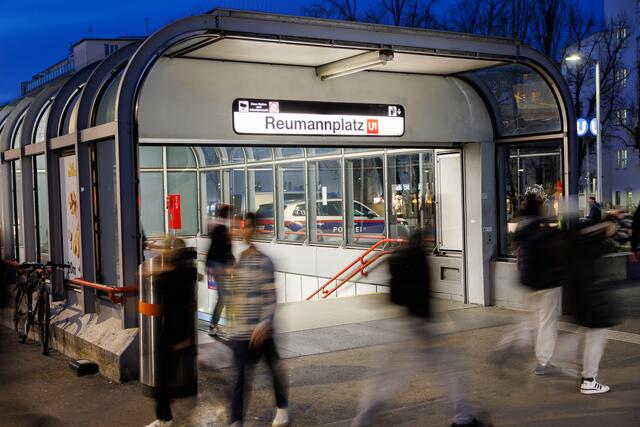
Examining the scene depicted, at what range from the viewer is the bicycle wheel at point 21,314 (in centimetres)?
1059

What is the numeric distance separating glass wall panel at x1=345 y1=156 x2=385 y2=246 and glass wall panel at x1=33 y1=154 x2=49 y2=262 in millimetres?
6721

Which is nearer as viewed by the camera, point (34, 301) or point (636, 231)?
point (636, 231)

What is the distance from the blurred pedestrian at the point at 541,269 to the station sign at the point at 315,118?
3.38 meters

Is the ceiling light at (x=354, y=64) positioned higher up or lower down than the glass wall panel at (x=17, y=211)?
higher up

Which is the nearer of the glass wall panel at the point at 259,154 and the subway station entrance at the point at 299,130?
the subway station entrance at the point at 299,130

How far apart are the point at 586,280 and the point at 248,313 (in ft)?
9.30

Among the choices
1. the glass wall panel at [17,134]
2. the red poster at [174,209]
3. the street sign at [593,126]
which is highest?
the street sign at [593,126]

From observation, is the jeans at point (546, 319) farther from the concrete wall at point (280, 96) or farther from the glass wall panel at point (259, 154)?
the glass wall panel at point (259, 154)

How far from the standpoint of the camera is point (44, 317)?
385 inches

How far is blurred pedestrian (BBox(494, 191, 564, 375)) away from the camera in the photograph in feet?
22.7

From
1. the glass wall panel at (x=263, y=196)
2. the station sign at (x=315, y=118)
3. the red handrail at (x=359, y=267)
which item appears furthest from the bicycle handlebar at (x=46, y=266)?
the glass wall panel at (x=263, y=196)

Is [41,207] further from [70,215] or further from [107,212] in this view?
[107,212]

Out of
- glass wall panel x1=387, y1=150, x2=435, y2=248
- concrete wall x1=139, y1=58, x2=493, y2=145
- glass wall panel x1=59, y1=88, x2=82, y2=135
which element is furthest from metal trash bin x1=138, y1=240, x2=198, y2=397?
glass wall panel x1=387, y1=150, x2=435, y2=248

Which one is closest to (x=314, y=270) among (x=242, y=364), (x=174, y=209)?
(x=174, y=209)
